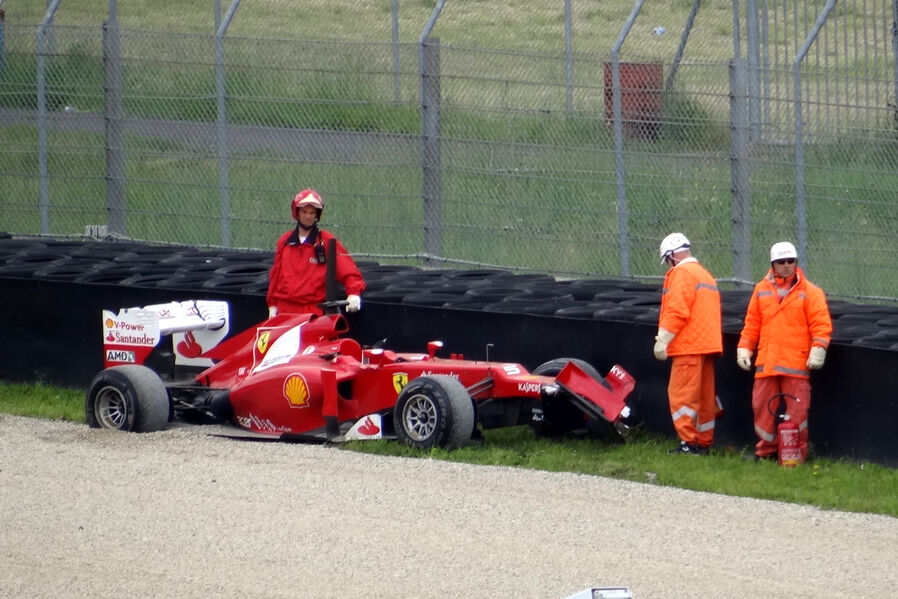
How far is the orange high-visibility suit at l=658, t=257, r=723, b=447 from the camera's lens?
9.81 meters

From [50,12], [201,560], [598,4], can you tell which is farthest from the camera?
[598,4]

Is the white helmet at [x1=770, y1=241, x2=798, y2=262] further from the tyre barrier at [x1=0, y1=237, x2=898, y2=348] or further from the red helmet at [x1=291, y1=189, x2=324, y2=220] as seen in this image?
the red helmet at [x1=291, y1=189, x2=324, y2=220]

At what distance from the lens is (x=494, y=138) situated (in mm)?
13148

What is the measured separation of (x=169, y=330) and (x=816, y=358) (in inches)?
192

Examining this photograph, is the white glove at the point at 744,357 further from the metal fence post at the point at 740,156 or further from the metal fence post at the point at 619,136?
the metal fence post at the point at 619,136

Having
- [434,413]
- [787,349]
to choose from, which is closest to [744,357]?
[787,349]

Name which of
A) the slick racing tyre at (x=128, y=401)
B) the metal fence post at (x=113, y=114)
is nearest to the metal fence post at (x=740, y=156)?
the slick racing tyre at (x=128, y=401)

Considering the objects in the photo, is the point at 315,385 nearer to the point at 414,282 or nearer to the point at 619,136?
the point at 414,282

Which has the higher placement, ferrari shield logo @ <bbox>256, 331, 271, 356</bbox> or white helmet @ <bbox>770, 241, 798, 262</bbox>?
white helmet @ <bbox>770, 241, 798, 262</bbox>

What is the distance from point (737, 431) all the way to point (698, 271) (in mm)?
1156

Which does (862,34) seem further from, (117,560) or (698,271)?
(117,560)

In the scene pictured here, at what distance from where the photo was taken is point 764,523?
25.9 ft

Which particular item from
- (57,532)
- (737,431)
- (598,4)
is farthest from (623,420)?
(598,4)

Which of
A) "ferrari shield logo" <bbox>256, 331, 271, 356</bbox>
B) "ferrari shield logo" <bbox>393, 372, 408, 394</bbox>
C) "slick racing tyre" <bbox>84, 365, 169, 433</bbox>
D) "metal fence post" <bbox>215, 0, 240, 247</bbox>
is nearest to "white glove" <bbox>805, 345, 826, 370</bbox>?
"ferrari shield logo" <bbox>393, 372, 408, 394</bbox>
